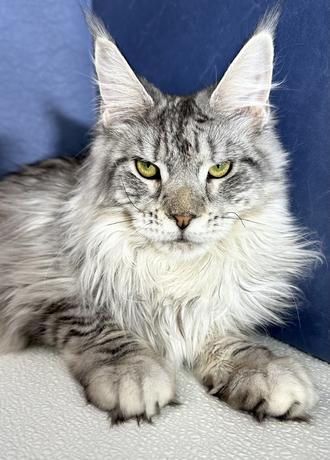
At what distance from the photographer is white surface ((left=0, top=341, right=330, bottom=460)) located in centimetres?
120

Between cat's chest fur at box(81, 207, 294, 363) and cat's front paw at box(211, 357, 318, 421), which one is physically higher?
cat's chest fur at box(81, 207, 294, 363)

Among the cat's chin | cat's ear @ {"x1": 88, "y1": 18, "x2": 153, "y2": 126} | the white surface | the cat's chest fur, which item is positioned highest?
cat's ear @ {"x1": 88, "y1": 18, "x2": 153, "y2": 126}

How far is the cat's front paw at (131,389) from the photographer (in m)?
1.29

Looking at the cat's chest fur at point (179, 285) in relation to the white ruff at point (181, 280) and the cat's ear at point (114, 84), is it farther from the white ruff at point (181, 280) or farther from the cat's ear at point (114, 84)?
the cat's ear at point (114, 84)

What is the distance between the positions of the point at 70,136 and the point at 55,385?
1.24m

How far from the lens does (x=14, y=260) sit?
1764 millimetres

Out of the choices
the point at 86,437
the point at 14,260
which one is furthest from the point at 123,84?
the point at 86,437

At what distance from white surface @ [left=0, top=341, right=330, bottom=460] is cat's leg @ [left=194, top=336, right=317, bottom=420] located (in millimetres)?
29

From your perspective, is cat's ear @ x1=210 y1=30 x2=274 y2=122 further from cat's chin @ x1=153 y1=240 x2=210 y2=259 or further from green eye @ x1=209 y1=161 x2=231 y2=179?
cat's chin @ x1=153 y1=240 x2=210 y2=259

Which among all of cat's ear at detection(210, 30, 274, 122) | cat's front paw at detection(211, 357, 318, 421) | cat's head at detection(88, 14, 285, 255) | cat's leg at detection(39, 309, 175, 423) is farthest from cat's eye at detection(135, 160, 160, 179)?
cat's front paw at detection(211, 357, 318, 421)

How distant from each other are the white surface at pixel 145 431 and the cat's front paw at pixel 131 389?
3 centimetres

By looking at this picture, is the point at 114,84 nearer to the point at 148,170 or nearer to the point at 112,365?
the point at 148,170

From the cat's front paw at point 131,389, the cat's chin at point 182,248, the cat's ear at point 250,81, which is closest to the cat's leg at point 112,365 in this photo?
→ the cat's front paw at point 131,389

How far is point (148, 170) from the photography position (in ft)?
4.99
